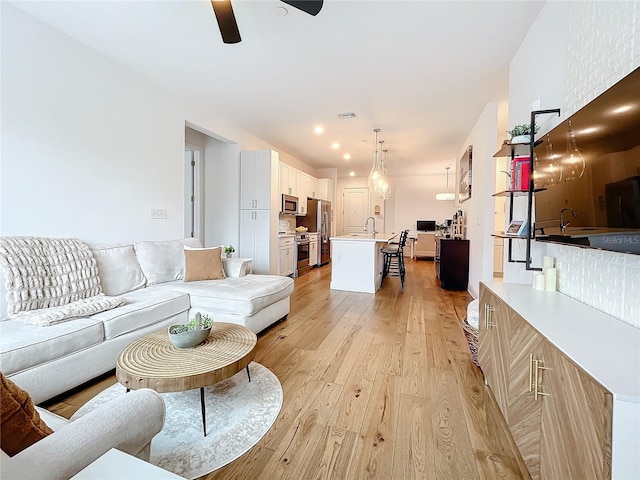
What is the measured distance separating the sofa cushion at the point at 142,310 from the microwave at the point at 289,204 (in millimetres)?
3323

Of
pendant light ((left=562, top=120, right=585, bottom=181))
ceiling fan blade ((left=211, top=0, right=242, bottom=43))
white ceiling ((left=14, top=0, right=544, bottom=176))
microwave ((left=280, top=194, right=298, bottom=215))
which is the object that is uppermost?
white ceiling ((left=14, top=0, right=544, bottom=176))

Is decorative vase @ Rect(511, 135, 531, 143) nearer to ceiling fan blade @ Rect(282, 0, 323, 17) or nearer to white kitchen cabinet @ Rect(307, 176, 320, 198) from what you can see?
ceiling fan blade @ Rect(282, 0, 323, 17)

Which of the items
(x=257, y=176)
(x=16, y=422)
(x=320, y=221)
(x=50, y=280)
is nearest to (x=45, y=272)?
(x=50, y=280)

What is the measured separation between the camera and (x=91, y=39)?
2.68m

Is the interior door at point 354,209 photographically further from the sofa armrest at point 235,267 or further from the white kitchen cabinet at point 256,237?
A: the sofa armrest at point 235,267

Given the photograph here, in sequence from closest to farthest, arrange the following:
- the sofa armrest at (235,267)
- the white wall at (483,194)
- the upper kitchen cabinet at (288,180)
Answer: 1. the sofa armrest at (235,267)
2. the white wall at (483,194)
3. the upper kitchen cabinet at (288,180)

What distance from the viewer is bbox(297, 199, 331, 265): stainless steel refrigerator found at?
7.09m

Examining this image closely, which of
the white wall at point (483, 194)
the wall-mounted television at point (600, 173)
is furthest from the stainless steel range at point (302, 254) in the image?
the wall-mounted television at point (600, 173)

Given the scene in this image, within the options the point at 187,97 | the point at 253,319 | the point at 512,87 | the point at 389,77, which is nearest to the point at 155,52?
the point at 187,97

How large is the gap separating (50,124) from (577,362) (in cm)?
374

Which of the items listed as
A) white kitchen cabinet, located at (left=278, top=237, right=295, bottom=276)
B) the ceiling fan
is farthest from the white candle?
white kitchen cabinet, located at (left=278, top=237, right=295, bottom=276)

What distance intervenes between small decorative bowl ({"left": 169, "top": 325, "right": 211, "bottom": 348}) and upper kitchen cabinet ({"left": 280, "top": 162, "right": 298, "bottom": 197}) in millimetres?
4316

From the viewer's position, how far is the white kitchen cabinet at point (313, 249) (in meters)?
6.96

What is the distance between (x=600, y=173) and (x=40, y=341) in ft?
9.78
